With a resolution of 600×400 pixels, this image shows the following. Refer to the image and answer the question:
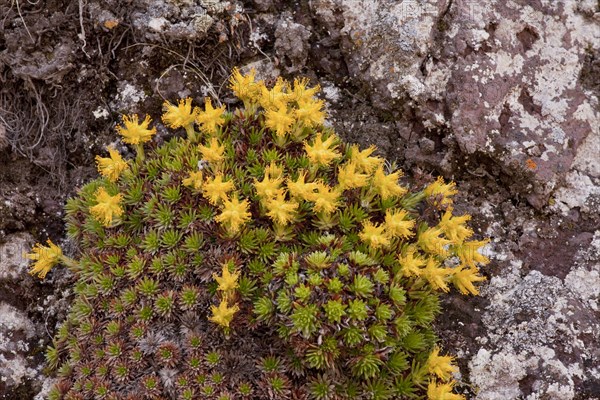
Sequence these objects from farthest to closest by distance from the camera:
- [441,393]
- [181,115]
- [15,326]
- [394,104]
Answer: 1. [394,104]
2. [15,326]
3. [181,115]
4. [441,393]

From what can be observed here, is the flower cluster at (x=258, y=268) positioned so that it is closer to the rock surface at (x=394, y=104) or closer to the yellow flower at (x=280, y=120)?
the yellow flower at (x=280, y=120)

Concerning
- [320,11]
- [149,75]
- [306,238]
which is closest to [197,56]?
[149,75]

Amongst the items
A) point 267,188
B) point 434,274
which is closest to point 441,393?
point 434,274

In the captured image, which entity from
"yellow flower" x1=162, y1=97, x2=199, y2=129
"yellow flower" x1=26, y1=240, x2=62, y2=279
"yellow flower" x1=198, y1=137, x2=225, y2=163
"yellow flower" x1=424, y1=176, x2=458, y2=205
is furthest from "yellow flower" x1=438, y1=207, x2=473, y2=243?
"yellow flower" x1=26, y1=240, x2=62, y2=279

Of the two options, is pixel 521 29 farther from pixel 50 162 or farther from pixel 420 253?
pixel 50 162

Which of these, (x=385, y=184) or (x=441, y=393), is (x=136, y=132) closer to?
(x=385, y=184)

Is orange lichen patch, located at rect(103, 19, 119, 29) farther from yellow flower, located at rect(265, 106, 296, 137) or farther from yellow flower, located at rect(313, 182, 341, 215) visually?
yellow flower, located at rect(313, 182, 341, 215)
